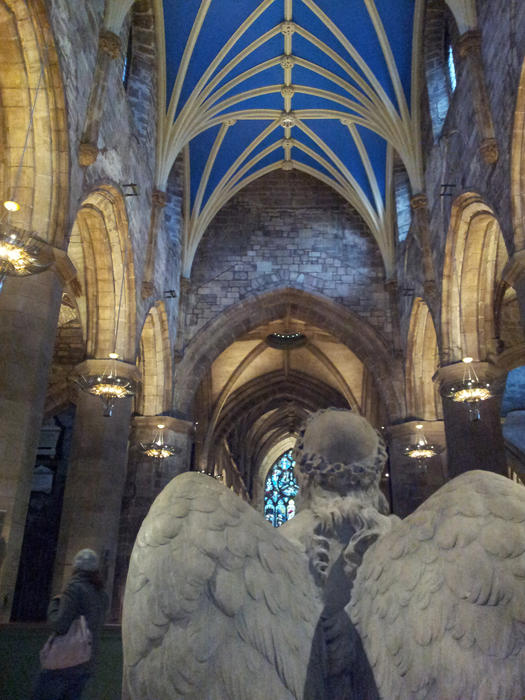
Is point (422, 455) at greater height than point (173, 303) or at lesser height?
lesser

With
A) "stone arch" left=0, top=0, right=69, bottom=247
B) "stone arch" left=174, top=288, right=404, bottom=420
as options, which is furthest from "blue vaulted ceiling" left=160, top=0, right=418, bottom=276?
"stone arch" left=0, top=0, right=69, bottom=247

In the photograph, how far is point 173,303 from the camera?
14.3m

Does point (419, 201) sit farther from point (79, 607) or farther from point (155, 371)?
point (79, 607)

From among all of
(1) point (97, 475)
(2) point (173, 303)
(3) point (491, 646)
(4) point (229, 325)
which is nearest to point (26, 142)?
(1) point (97, 475)

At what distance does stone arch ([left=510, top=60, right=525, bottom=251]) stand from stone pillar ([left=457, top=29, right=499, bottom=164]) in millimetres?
562

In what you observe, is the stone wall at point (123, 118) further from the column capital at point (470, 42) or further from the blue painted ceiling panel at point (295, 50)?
the column capital at point (470, 42)

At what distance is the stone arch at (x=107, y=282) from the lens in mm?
9891

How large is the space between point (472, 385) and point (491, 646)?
8071 mm

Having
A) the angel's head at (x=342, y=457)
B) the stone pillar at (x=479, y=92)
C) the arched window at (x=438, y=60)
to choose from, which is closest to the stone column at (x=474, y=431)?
the stone pillar at (x=479, y=92)

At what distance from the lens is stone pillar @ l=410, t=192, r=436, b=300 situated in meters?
11.3

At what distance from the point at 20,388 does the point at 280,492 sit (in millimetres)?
28001

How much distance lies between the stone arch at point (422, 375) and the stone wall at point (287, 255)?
126cm

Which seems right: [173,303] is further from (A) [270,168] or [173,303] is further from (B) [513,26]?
(B) [513,26]

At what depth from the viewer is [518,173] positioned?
7309 millimetres
